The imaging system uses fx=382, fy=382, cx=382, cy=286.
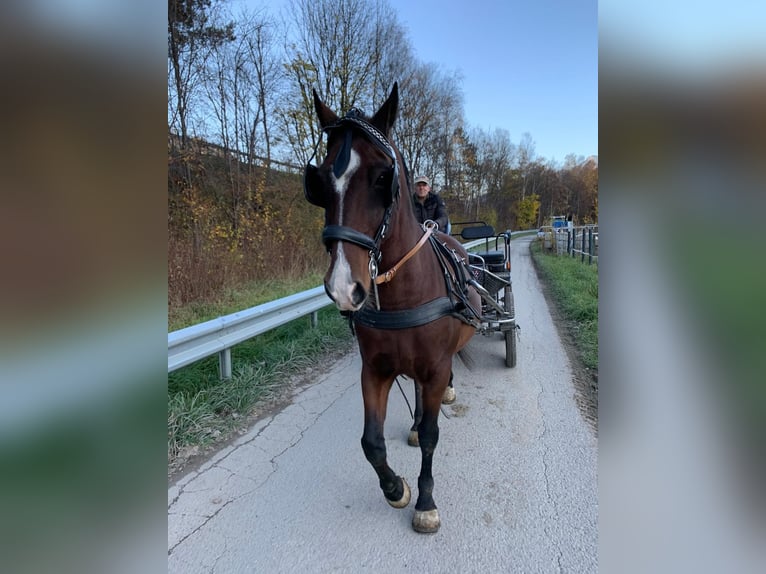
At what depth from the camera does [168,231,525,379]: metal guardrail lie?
3.21m

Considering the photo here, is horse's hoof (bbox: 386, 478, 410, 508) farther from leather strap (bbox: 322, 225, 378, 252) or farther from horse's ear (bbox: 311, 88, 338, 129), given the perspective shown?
horse's ear (bbox: 311, 88, 338, 129)

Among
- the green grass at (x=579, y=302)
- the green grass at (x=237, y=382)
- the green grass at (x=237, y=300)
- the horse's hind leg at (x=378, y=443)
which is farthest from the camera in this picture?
the green grass at (x=237, y=300)

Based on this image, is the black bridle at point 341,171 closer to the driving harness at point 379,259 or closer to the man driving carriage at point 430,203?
the driving harness at point 379,259

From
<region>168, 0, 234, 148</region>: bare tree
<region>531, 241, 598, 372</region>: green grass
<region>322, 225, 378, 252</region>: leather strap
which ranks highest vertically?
<region>168, 0, 234, 148</region>: bare tree

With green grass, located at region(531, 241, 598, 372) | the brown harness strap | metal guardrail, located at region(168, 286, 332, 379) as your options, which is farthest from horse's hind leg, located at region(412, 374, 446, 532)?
green grass, located at region(531, 241, 598, 372)

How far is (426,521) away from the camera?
7.07 feet

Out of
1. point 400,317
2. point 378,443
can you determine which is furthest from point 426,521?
point 400,317

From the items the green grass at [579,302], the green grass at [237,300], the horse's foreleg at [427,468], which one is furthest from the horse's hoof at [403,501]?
the green grass at [237,300]

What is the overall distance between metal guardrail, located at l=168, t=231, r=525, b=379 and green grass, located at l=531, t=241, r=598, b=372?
3.70 meters

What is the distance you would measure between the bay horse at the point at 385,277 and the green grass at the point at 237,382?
1596mm

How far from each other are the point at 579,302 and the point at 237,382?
5903mm

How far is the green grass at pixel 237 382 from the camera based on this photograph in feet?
10.0
